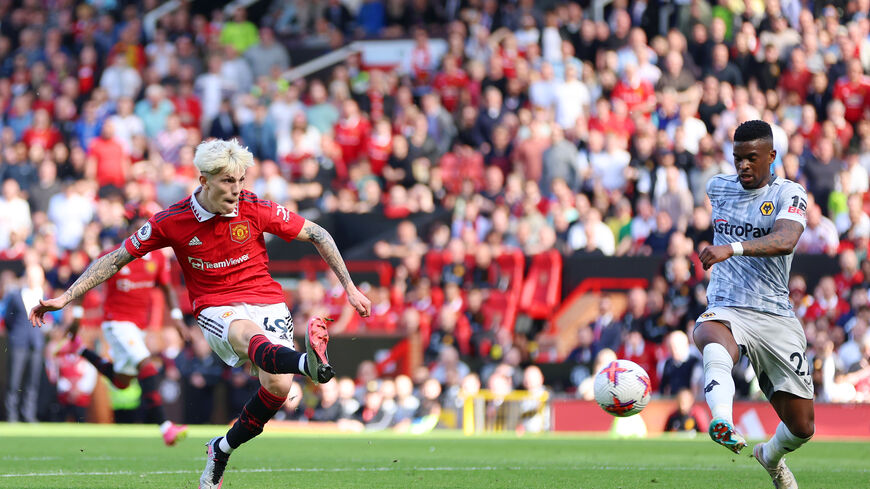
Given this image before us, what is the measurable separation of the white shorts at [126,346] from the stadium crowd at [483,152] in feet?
15.6

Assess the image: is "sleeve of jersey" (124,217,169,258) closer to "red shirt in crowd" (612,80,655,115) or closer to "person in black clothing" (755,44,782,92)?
"red shirt in crowd" (612,80,655,115)

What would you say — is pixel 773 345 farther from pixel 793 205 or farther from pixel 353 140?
pixel 353 140

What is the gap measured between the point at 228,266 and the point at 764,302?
3400 millimetres

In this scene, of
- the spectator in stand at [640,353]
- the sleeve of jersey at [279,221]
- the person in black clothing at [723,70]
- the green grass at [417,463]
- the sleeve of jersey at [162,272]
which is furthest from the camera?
the person in black clothing at [723,70]

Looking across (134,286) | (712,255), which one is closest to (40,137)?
(134,286)

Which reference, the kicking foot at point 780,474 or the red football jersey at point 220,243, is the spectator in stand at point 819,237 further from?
the red football jersey at point 220,243

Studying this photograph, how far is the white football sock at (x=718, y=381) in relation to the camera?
7898 millimetres

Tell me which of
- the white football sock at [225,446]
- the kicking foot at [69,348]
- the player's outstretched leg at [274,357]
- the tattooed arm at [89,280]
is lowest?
the kicking foot at [69,348]

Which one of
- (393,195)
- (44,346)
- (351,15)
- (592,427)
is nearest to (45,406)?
(44,346)

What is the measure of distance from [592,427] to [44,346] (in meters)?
8.45

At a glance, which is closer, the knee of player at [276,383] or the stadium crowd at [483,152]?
the knee of player at [276,383]

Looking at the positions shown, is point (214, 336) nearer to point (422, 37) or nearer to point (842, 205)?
point (842, 205)

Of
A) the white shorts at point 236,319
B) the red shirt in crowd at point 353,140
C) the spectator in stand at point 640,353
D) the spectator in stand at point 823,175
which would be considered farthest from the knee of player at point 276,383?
the red shirt in crowd at point 353,140

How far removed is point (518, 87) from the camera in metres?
22.6
